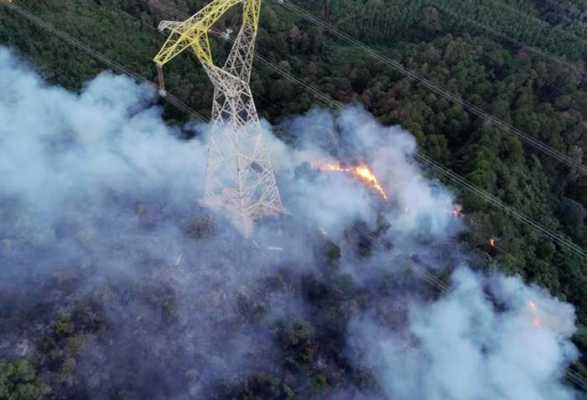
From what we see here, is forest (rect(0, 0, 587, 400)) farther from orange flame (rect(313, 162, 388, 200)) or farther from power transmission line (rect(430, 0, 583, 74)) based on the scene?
orange flame (rect(313, 162, 388, 200))

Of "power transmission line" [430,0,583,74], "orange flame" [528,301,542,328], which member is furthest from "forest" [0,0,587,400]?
"orange flame" [528,301,542,328]

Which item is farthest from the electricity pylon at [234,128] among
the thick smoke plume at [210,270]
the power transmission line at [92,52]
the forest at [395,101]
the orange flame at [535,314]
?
the orange flame at [535,314]

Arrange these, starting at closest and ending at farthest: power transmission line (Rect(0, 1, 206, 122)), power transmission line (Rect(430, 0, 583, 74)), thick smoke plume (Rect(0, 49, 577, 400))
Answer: thick smoke plume (Rect(0, 49, 577, 400)) < power transmission line (Rect(0, 1, 206, 122)) < power transmission line (Rect(430, 0, 583, 74))

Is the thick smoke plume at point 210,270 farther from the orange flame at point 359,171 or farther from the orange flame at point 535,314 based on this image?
the orange flame at point 359,171

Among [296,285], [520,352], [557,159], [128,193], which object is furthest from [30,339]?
[557,159]

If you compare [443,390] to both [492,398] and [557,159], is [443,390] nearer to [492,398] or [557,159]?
[492,398]

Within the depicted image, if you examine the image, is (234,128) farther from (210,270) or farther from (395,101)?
(395,101)

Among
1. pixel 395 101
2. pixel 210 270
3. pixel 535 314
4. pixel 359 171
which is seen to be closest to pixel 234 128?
pixel 210 270
